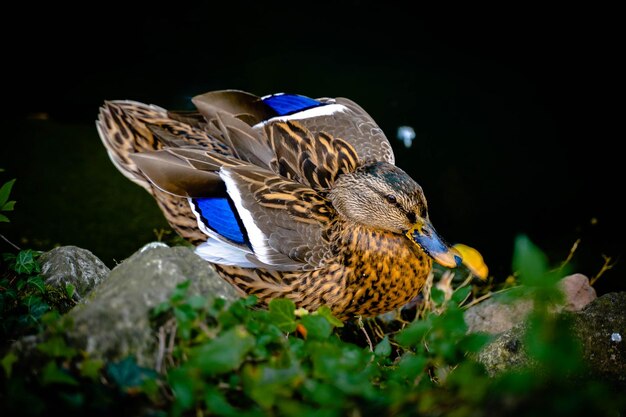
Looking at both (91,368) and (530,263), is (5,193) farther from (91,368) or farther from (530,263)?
(530,263)

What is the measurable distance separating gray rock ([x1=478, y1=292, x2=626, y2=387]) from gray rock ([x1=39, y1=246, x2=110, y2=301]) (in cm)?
188

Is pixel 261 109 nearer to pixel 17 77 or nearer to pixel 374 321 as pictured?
pixel 374 321

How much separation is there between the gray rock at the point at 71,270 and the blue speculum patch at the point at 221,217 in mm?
606

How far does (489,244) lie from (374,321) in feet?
4.12

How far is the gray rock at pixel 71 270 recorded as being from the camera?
2.75 metres

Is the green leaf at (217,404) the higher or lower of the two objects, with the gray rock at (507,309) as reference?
higher

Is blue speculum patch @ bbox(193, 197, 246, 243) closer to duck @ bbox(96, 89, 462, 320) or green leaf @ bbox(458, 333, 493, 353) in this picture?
duck @ bbox(96, 89, 462, 320)

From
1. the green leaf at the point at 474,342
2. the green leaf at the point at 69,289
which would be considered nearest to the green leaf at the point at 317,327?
the green leaf at the point at 474,342

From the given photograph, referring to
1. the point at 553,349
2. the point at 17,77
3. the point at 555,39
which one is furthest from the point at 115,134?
the point at 555,39

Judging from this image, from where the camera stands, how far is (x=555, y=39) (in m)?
5.52

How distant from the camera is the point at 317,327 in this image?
1.77 m

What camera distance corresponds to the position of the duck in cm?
285

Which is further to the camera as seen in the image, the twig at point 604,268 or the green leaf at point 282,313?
the twig at point 604,268

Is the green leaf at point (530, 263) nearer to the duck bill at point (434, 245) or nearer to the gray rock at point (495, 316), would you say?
the duck bill at point (434, 245)
